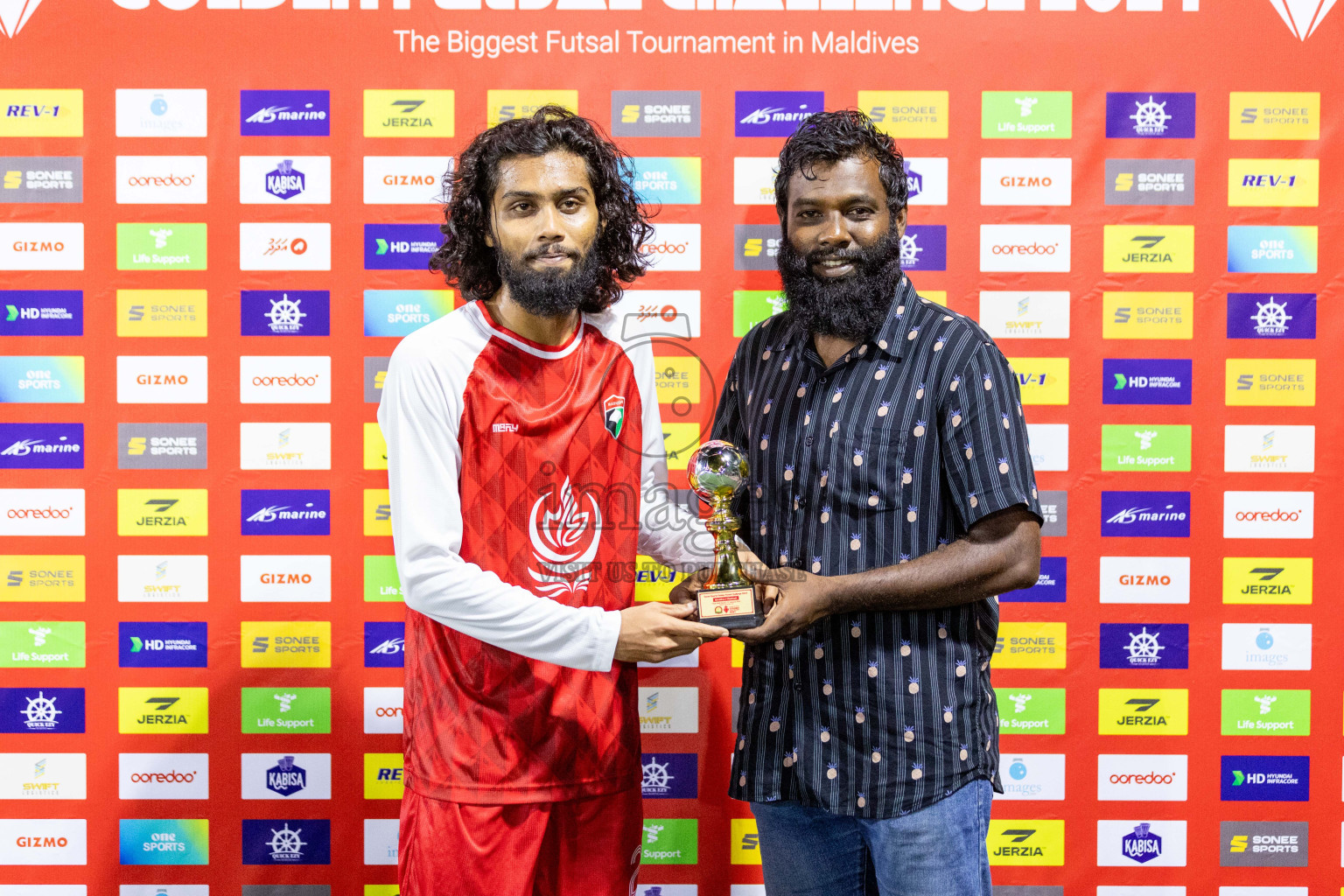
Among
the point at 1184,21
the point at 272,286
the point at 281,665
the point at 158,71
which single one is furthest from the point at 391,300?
the point at 1184,21

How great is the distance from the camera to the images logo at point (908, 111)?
2633 millimetres

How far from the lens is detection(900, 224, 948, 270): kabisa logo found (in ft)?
8.73

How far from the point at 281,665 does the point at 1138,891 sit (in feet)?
9.62

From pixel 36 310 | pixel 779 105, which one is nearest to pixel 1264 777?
pixel 779 105

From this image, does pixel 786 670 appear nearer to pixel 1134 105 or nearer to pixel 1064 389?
pixel 1064 389

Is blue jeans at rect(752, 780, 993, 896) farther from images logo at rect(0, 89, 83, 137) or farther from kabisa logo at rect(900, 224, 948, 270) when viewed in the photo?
images logo at rect(0, 89, 83, 137)

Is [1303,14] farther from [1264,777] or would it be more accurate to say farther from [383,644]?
[383,644]

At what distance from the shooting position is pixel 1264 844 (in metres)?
2.76

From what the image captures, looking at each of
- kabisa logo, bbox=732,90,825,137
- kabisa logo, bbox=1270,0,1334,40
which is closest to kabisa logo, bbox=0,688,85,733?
kabisa logo, bbox=732,90,825,137

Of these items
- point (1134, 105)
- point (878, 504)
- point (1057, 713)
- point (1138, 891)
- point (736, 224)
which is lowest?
point (1138, 891)

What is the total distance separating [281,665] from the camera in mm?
2721

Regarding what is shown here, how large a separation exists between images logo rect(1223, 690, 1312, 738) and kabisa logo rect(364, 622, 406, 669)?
8.91ft

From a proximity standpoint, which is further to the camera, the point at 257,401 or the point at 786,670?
the point at 257,401

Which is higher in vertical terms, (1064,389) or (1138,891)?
(1064,389)
